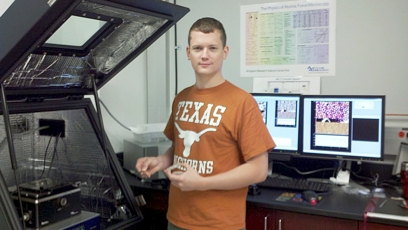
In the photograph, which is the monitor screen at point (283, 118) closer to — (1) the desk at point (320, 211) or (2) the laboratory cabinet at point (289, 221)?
(1) the desk at point (320, 211)

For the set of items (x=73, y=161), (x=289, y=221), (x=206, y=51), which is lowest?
(x=289, y=221)

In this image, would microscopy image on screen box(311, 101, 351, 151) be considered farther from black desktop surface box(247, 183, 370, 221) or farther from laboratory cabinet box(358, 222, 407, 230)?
laboratory cabinet box(358, 222, 407, 230)

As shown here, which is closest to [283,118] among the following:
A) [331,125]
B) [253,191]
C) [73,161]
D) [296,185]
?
[331,125]

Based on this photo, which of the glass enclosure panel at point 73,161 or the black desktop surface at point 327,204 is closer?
the glass enclosure panel at point 73,161

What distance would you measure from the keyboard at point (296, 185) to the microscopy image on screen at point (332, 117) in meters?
0.28

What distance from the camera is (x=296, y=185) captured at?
1988 mm

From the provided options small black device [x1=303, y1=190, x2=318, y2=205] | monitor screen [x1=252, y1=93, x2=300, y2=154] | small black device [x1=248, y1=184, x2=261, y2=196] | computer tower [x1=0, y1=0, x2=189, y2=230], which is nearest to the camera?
computer tower [x1=0, y1=0, x2=189, y2=230]

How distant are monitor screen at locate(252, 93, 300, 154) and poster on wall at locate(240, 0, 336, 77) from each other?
0.95 ft

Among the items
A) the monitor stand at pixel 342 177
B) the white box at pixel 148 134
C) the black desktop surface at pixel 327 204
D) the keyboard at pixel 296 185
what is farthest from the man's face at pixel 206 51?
the monitor stand at pixel 342 177

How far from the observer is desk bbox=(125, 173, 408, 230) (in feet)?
5.23

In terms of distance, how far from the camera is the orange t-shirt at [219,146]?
4.66ft

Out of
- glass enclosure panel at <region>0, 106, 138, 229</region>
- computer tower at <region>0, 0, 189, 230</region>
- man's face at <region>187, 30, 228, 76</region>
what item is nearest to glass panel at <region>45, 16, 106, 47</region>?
computer tower at <region>0, 0, 189, 230</region>

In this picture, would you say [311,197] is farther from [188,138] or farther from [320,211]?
[188,138]

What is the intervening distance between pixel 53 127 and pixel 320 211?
1128 mm
